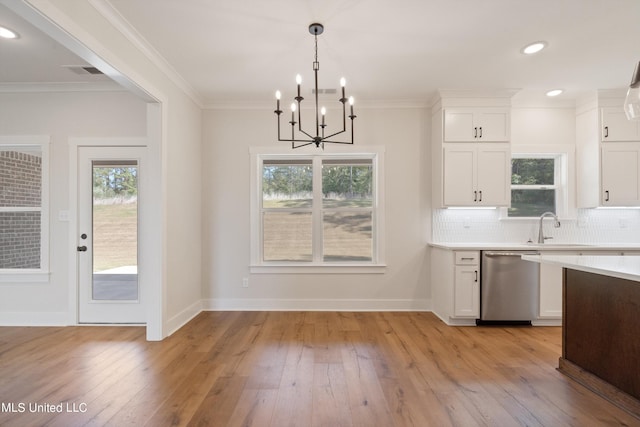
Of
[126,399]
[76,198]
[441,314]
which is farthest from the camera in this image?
[441,314]

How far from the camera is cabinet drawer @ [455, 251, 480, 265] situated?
142 inches

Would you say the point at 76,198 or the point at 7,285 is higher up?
the point at 76,198

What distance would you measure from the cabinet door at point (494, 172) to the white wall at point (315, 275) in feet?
2.13

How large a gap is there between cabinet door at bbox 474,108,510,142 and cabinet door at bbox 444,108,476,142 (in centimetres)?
10

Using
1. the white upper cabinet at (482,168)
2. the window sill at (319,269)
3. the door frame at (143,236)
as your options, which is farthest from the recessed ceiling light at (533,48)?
the door frame at (143,236)

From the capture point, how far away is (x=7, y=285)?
362 centimetres

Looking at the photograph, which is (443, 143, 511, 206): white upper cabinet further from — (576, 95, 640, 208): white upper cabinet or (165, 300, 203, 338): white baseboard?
(165, 300, 203, 338): white baseboard

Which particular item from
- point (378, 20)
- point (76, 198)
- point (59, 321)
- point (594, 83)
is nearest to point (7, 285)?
point (59, 321)

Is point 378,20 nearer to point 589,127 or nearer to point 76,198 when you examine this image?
point 589,127

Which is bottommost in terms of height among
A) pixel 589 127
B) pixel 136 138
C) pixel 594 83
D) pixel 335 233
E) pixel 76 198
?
pixel 335 233

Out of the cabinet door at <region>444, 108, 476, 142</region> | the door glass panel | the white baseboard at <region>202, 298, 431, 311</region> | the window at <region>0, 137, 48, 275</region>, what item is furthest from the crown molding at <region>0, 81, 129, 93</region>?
the cabinet door at <region>444, 108, 476, 142</region>

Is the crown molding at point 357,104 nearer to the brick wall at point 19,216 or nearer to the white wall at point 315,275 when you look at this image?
the white wall at point 315,275

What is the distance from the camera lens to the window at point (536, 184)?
423 centimetres

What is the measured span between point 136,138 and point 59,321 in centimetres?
228
